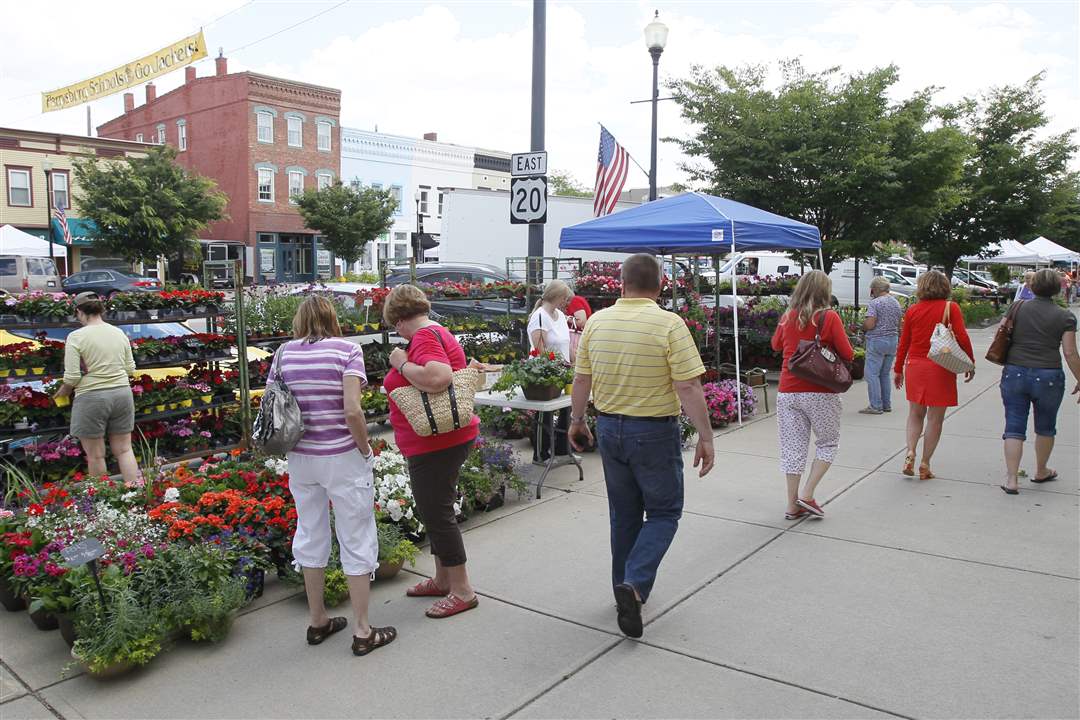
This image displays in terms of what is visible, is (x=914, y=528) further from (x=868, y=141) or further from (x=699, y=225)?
(x=868, y=141)

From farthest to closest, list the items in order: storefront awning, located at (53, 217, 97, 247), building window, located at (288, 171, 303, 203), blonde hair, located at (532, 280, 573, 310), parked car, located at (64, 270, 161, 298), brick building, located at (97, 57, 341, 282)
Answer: building window, located at (288, 171, 303, 203) → brick building, located at (97, 57, 341, 282) → storefront awning, located at (53, 217, 97, 247) → parked car, located at (64, 270, 161, 298) → blonde hair, located at (532, 280, 573, 310)

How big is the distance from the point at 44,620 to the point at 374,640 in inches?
66.6

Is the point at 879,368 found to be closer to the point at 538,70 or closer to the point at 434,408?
the point at 538,70

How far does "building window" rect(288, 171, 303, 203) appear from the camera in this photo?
4178cm

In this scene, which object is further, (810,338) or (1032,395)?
(1032,395)

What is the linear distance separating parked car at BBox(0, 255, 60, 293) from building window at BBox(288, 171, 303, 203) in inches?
520

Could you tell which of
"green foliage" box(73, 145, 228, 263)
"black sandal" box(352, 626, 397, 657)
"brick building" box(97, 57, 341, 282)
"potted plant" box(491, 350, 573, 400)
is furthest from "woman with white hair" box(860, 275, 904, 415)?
"brick building" box(97, 57, 341, 282)

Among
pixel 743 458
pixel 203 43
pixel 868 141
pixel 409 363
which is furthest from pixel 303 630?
pixel 868 141

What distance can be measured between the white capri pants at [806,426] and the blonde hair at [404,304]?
9.41 ft

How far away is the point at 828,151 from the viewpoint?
49.3 feet

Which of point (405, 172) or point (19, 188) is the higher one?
point (405, 172)

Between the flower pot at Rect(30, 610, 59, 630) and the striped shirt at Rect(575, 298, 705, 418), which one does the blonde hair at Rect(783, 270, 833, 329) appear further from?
the flower pot at Rect(30, 610, 59, 630)

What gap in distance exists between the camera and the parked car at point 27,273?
2905 centimetres

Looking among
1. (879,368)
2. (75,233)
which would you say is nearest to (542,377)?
(879,368)
